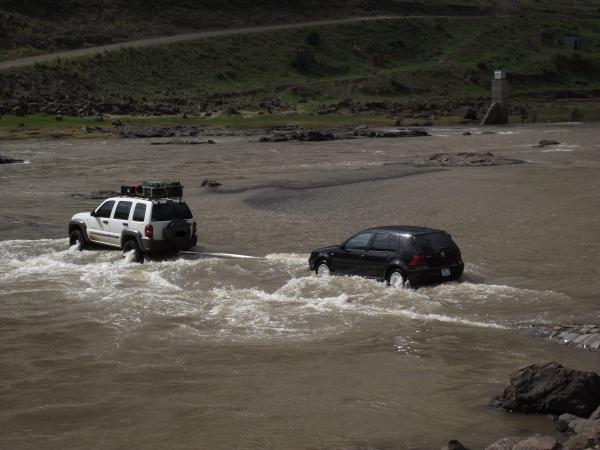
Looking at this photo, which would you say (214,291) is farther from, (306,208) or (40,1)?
(40,1)

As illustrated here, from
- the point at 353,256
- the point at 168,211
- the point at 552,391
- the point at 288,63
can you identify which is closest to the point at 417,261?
the point at 353,256

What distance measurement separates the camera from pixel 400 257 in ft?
70.0

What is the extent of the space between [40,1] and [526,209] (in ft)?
266

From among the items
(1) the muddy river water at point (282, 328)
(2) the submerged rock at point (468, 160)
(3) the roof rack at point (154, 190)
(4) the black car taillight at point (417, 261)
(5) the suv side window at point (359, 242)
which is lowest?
(1) the muddy river water at point (282, 328)

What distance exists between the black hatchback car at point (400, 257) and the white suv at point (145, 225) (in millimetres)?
4663

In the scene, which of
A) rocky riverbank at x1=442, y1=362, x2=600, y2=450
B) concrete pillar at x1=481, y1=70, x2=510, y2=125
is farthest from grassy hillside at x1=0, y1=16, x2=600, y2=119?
rocky riverbank at x1=442, y1=362, x2=600, y2=450

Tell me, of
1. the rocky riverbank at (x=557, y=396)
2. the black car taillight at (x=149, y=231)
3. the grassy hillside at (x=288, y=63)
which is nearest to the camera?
the rocky riverbank at (x=557, y=396)

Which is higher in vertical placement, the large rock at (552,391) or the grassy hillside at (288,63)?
the grassy hillside at (288,63)

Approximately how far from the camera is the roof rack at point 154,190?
25.3m

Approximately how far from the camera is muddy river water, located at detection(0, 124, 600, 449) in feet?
45.3

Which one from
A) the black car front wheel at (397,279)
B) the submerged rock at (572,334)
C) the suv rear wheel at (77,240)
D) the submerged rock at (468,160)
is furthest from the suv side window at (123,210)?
the submerged rock at (468,160)

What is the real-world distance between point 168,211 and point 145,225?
705mm

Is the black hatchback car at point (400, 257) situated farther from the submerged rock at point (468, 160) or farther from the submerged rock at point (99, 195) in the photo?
the submerged rock at point (468, 160)

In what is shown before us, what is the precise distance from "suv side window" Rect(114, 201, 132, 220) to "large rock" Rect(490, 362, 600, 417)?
14045 millimetres
